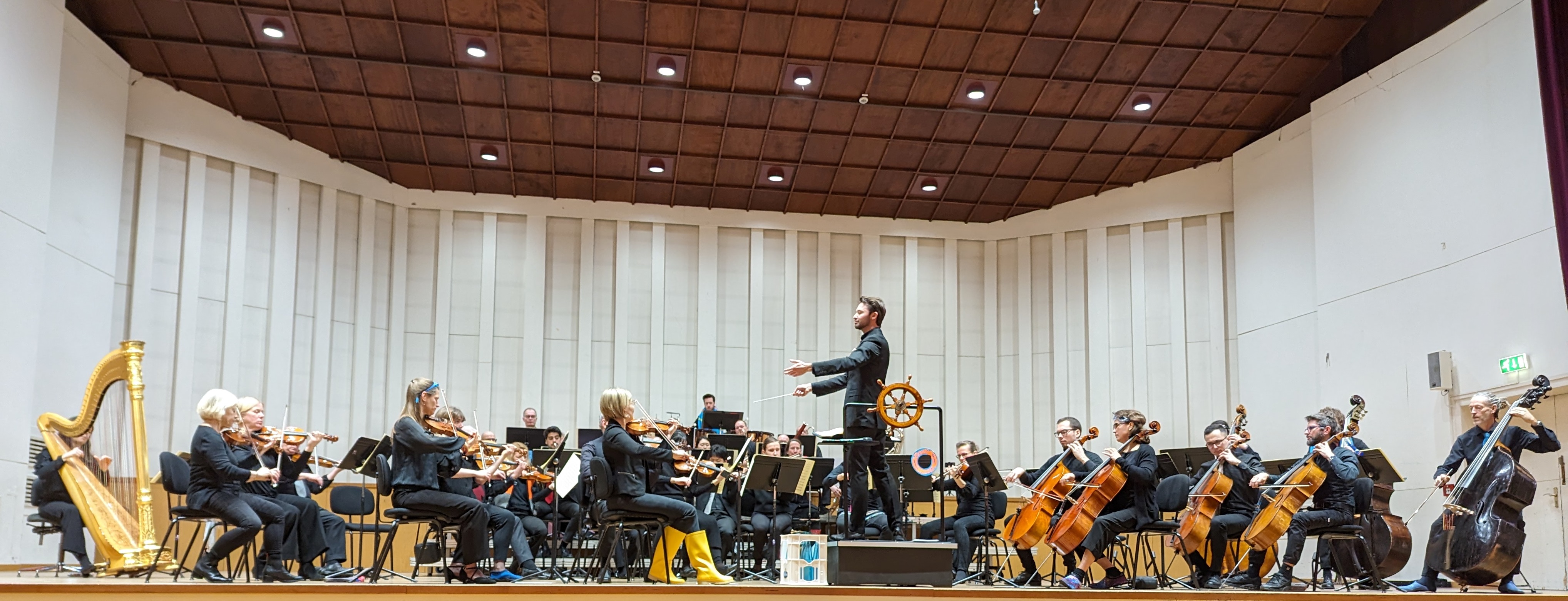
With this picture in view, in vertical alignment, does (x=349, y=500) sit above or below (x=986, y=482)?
below

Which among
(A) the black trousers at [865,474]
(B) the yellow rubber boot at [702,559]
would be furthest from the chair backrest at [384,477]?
(A) the black trousers at [865,474]

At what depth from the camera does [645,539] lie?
34.8 ft

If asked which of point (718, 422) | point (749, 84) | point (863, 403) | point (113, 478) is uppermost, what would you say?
point (749, 84)

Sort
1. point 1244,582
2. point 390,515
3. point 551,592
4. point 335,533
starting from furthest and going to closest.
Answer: point 335,533, point 1244,582, point 390,515, point 551,592

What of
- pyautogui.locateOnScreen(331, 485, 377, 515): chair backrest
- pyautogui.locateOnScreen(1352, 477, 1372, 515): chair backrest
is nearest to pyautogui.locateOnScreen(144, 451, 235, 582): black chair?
pyautogui.locateOnScreen(331, 485, 377, 515): chair backrest

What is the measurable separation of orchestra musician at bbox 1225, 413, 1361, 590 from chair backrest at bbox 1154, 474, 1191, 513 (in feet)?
1.58

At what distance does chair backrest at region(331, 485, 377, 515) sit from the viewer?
1038 centimetres

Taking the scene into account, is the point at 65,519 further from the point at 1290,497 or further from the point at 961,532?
the point at 1290,497

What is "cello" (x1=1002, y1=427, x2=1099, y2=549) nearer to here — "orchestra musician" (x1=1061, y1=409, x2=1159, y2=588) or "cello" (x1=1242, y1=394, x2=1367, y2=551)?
"orchestra musician" (x1=1061, y1=409, x2=1159, y2=588)

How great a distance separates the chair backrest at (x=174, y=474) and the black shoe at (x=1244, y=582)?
745 cm

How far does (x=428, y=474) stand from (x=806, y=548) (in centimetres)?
313

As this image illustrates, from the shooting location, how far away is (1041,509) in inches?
325

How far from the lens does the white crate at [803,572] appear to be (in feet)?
29.2

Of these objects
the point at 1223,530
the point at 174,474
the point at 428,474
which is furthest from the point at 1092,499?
the point at 174,474
